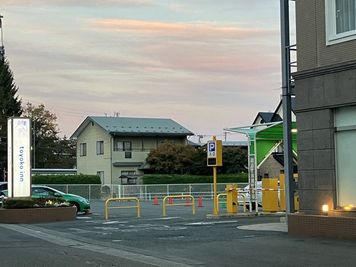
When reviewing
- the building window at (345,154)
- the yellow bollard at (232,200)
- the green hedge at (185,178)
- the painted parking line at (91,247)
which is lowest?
→ the painted parking line at (91,247)

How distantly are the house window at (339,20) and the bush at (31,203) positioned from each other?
13762 millimetres

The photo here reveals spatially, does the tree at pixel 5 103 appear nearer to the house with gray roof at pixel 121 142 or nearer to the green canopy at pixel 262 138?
the house with gray roof at pixel 121 142

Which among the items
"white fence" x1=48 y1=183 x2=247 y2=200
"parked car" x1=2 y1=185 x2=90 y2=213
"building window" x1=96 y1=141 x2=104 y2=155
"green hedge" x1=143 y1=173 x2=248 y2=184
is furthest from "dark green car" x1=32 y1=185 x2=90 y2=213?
"building window" x1=96 y1=141 x2=104 y2=155

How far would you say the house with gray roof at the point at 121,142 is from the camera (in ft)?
199

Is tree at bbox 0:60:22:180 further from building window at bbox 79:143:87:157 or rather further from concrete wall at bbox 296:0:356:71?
concrete wall at bbox 296:0:356:71

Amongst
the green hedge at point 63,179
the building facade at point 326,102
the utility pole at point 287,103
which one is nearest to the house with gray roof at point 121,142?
the green hedge at point 63,179

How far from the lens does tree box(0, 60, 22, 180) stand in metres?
68.9

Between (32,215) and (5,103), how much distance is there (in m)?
50.0

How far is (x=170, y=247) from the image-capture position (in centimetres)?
1362

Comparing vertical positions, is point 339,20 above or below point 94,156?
above

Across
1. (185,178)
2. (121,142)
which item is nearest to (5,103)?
(121,142)

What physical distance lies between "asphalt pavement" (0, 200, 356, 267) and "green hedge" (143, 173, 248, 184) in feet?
113

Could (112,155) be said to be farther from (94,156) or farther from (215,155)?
(215,155)

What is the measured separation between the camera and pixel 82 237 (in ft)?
54.5
